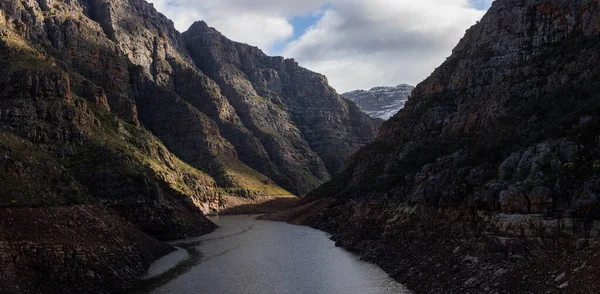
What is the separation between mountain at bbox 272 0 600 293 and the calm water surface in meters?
2.79

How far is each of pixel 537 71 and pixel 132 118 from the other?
101 metres

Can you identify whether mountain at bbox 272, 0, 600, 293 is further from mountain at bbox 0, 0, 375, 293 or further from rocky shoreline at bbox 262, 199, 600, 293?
mountain at bbox 0, 0, 375, 293

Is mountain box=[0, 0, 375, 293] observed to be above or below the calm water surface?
above

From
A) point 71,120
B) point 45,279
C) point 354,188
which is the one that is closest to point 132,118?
point 71,120

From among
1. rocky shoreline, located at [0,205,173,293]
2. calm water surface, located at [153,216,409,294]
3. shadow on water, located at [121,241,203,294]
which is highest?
rocky shoreline, located at [0,205,173,293]

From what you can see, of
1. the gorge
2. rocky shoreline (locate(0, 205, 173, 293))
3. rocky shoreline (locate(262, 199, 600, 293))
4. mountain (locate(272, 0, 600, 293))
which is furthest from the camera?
rocky shoreline (locate(0, 205, 173, 293))

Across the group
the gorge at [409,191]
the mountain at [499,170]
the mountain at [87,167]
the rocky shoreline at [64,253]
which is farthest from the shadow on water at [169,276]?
the mountain at [499,170]

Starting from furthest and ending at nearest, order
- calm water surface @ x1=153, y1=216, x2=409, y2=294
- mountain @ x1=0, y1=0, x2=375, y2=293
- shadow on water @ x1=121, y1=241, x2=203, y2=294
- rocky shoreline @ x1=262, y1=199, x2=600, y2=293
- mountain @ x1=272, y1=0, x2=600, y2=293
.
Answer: calm water surface @ x1=153, y1=216, x2=409, y2=294 < shadow on water @ x1=121, y1=241, x2=203, y2=294 < mountain @ x1=0, y1=0, x2=375, y2=293 < mountain @ x1=272, y1=0, x2=600, y2=293 < rocky shoreline @ x1=262, y1=199, x2=600, y2=293

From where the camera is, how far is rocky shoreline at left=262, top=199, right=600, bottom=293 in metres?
28.4

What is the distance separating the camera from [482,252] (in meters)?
36.1

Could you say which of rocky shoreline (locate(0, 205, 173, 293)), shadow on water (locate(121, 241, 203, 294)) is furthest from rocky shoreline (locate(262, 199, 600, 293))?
rocky shoreline (locate(0, 205, 173, 293))

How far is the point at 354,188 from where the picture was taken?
316ft

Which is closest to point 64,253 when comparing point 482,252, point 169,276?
point 169,276

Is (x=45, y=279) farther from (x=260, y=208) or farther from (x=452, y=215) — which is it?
(x=260, y=208)
